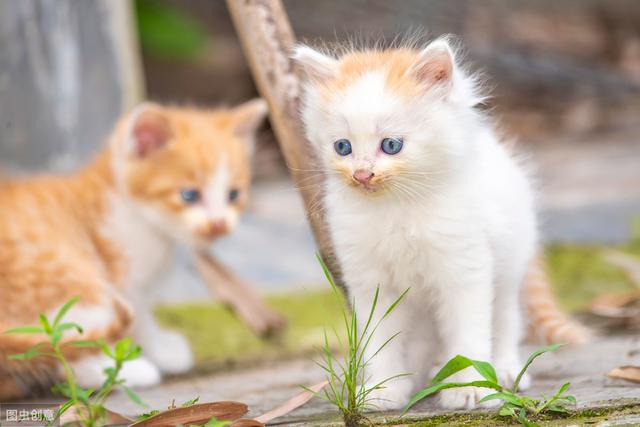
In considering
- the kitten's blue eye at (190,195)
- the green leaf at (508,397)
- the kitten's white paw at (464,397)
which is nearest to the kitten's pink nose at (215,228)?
the kitten's blue eye at (190,195)

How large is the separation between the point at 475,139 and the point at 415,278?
0.39m

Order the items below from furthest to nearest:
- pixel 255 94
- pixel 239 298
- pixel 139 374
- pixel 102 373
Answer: pixel 255 94, pixel 239 298, pixel 139 374, pixel 102 373

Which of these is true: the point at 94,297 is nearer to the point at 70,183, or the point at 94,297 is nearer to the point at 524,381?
the point at 70,183

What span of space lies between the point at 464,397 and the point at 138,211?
1662 millimetres

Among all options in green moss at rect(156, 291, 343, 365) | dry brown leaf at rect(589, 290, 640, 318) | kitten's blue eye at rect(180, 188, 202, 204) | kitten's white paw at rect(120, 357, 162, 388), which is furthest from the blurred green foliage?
dry brown leaf at rect(589, 290, 640, 318)

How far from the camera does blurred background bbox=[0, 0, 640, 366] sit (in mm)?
4055

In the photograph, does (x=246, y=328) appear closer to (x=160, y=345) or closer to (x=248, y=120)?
(x=160, y=345)

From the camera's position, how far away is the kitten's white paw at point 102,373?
2.87m

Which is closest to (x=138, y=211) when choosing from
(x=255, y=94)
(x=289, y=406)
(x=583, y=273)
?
(x=289, y=406)

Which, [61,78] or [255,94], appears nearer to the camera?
[61,78]

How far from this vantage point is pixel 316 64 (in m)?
2.21

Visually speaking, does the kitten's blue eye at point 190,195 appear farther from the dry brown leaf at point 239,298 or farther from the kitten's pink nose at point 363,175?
the kitten's pink nose at point 363,175

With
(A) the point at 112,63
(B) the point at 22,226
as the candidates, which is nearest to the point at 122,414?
(B) the point at 22,226

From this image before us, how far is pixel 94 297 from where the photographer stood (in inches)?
115
